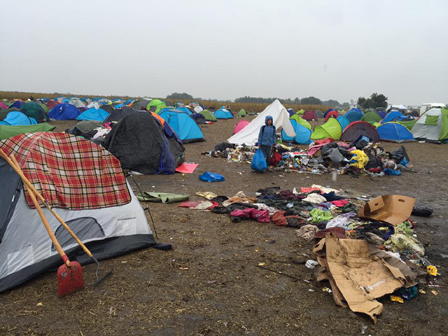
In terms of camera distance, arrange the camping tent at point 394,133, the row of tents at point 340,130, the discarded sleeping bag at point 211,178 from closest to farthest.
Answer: the discarded sleeping bag at point 211,178 → the row of tents at point 340,130 → the camping tent at point 394,133

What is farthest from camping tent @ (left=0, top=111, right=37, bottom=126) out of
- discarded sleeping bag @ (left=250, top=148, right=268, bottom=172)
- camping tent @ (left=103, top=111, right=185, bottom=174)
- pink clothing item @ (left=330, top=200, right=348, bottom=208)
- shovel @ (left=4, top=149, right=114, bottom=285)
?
pink clothing item @ (left=330, top=200, right=348, bottom=208)

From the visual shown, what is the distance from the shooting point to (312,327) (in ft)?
10.3

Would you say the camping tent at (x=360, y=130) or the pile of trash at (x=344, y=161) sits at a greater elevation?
the camping tent at (x=360, y=130)

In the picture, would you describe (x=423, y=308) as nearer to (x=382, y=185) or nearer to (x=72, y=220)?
(x=72, y=220)

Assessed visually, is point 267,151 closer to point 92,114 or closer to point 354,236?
point 354,236

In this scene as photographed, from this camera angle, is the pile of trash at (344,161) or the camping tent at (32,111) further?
the camping tent at (32,111)

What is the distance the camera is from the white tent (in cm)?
1588

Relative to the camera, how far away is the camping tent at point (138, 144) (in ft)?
31.3

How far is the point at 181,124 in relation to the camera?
16234 millimetres

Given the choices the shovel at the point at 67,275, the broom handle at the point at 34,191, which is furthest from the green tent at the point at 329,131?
the shovel at the point at 67,275

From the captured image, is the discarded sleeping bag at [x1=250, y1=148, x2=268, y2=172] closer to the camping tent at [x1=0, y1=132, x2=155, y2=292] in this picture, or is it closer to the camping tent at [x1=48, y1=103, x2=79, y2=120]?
the camping tent at [x1=0, y1=132, x2=155, y2=292]

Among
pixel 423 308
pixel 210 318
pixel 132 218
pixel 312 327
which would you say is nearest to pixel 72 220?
pixel 132 218

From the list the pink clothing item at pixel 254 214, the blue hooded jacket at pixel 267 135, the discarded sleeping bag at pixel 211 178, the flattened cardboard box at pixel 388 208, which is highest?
the blue hooded jacket at pixel 267 135

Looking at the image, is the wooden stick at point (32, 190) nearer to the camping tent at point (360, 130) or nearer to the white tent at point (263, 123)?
the white tent at point (263, 123)
